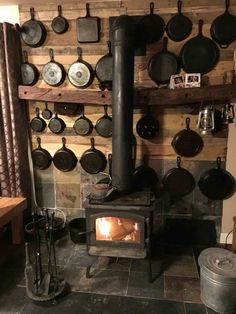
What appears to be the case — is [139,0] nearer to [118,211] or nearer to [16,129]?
[16,129]

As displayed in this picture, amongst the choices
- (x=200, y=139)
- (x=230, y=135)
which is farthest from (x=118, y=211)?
(x=230, y=135)

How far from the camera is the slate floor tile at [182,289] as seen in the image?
6.41 ft

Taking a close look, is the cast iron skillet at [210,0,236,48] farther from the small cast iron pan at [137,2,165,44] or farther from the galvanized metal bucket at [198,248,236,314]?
the galvanized metal bucket at [198,248,236,314]

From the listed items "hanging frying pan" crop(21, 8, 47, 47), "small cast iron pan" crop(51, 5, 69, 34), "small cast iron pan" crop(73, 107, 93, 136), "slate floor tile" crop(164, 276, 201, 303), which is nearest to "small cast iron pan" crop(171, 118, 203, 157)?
"small cast iron pan" crop(73, 107, 93, 136)

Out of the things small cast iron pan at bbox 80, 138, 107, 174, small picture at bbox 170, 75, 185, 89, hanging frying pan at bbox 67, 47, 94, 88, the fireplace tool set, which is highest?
hanging frying pan at bbox 67, 47, 94, 88

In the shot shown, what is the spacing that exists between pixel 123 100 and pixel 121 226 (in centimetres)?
97

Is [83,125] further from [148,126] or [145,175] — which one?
[145,175]

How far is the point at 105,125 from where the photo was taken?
256 cm

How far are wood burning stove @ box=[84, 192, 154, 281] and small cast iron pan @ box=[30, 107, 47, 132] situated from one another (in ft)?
3.16

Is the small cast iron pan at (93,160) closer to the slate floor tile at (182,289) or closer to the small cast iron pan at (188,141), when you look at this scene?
the small cast iron pan at (188,141)

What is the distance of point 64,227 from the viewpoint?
278 centimetres

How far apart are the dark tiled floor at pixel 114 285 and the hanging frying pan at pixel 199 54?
1.62 m

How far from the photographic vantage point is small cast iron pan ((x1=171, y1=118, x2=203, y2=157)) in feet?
8.10

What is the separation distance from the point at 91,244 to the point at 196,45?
184cm
